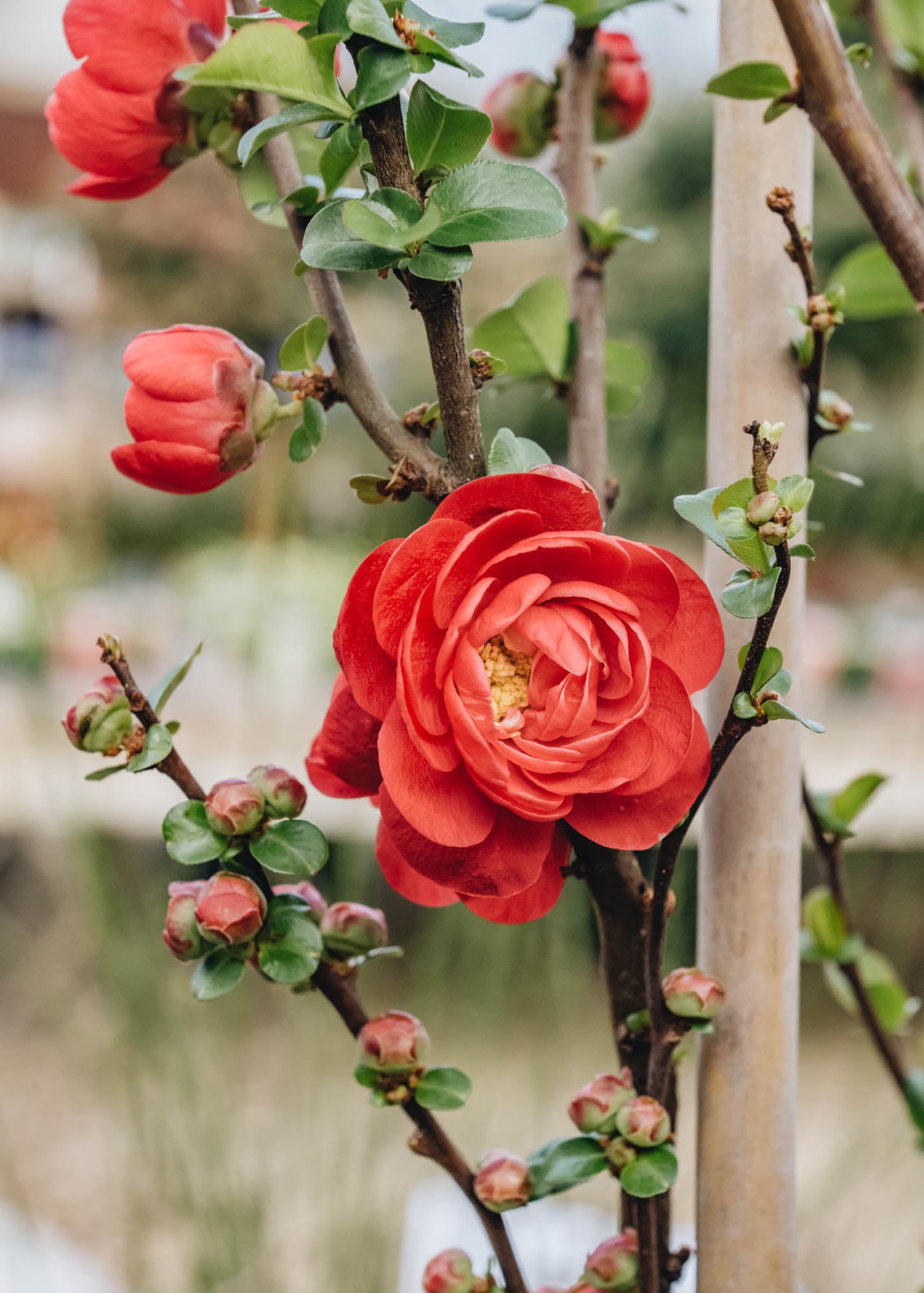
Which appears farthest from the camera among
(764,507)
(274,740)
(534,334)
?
(274,740)

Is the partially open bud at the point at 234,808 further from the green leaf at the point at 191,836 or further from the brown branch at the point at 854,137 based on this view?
the brown branch at the point at 854,137

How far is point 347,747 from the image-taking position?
0.55ft

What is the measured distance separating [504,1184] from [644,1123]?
31 mm

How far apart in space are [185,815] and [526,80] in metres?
0.21

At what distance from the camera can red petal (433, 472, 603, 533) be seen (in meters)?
0.15

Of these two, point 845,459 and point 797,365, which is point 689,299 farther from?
point 797,365

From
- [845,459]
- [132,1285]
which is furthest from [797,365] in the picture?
[845,459]

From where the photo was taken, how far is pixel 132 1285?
54 centimetres

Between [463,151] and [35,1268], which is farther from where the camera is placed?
[35,1268]

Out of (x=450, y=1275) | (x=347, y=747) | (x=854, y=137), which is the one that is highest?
(x=854, y=137)

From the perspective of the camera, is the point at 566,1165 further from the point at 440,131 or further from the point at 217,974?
the point at 440,131

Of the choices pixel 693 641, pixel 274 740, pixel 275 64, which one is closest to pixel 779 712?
pixel 693 641

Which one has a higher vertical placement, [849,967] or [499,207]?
[499,207]

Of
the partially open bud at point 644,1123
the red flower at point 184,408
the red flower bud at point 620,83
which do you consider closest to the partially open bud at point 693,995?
the partially open bud at point 644,1123
